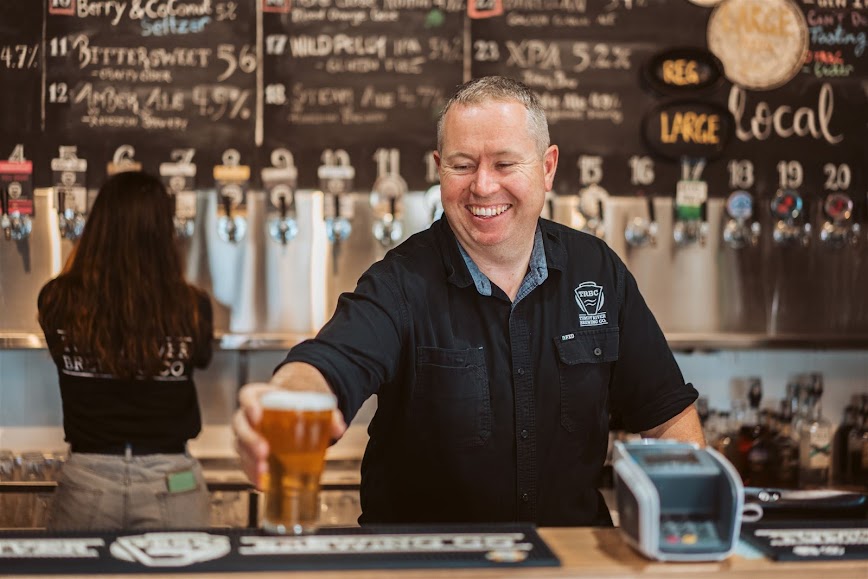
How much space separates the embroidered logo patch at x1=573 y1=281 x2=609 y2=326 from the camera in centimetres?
214

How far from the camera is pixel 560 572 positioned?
1400mm

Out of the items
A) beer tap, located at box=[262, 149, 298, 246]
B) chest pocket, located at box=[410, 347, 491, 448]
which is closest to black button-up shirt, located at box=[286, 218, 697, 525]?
chest pocket, located at box=[410, 347, 491, 448]

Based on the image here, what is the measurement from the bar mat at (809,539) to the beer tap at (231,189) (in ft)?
7.59

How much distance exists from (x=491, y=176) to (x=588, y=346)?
42 centimetres

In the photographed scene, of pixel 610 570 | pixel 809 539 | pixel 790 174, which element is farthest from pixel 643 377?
pixel 790 174

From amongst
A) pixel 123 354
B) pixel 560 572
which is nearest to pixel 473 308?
pixel 560 572

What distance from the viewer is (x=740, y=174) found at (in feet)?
12.0

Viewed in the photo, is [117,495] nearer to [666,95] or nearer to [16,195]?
[16,195]

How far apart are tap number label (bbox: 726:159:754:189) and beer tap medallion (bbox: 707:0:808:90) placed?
28 centimetres

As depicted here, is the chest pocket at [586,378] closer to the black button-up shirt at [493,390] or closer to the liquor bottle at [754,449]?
the black button-up shirt at [493,390]

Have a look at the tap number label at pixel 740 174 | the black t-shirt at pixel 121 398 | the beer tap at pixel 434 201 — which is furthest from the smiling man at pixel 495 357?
the tap number label at pixel 740 174

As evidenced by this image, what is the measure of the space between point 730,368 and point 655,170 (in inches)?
31.7

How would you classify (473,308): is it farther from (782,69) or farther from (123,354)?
(782,69)

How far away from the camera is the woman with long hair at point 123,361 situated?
2.81 metres
